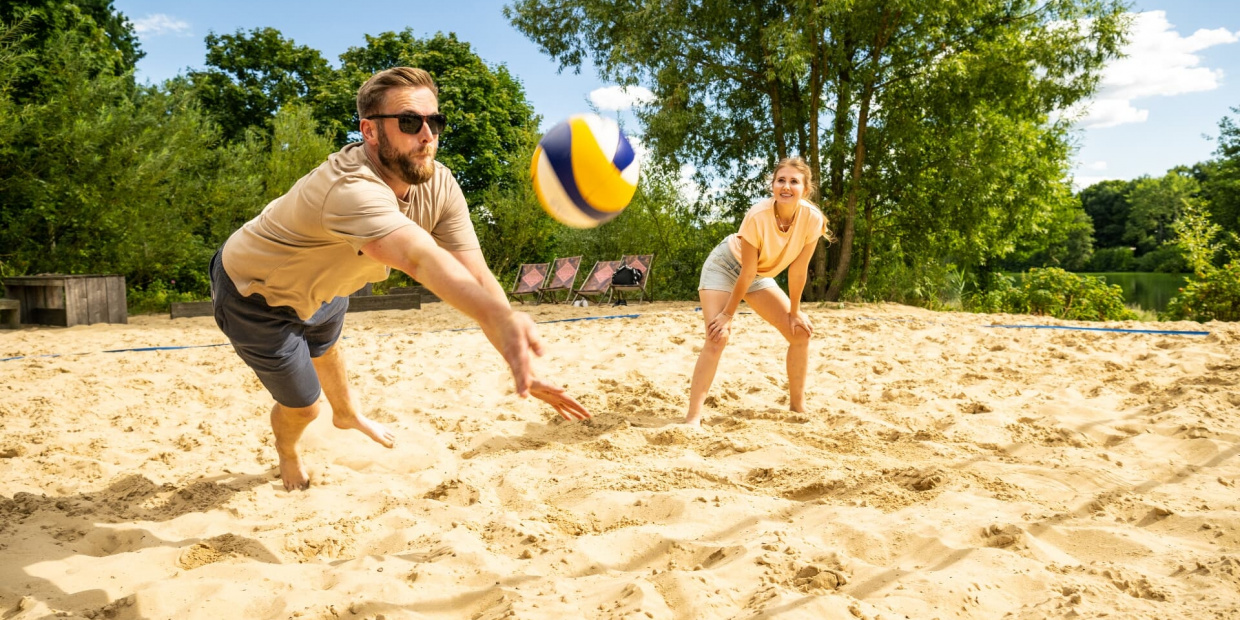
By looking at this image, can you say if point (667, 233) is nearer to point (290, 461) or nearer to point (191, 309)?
point (191, 309)

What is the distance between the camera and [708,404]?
459cm

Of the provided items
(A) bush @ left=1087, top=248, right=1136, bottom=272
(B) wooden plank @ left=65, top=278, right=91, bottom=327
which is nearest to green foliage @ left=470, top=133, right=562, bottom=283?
(B) wooden plank @ left=65, top=278, right=91, bottom=327

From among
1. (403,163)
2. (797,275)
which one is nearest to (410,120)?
(403,163)

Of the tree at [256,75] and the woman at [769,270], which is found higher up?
the tree at [256,75]

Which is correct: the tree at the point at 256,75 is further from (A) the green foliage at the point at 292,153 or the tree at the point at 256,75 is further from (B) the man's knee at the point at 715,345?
(B) the man's knee at the point at 715,345

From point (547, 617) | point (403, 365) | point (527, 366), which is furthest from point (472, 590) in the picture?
point (403, 365)


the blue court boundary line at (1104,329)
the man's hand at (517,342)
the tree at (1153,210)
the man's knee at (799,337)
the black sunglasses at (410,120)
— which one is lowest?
the blue court boundary line at (1104,329)

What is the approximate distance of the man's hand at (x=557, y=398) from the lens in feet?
5.93

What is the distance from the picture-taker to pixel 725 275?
4.26m

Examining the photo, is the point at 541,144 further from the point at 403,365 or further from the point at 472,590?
the point at 403,365

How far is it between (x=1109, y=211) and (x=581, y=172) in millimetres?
75588

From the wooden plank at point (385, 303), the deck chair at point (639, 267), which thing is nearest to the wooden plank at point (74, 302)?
the wooden plank at point (385, 303)

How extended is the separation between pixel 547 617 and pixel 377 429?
188cm

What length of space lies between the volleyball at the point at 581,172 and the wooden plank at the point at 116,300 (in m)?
8.45
